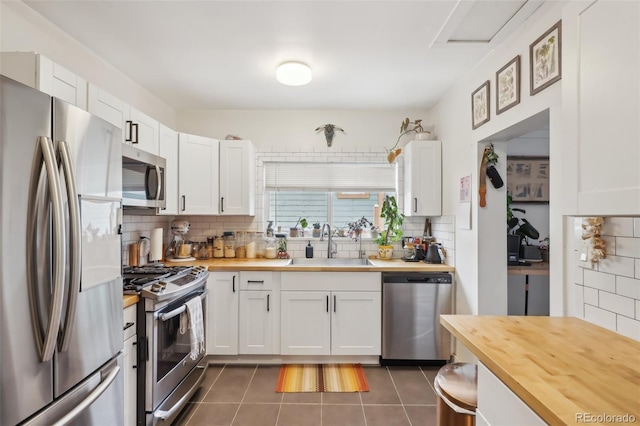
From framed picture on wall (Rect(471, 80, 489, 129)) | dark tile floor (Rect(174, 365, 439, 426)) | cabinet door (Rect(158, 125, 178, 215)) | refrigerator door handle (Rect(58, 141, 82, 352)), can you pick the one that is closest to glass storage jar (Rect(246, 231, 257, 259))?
cabinet door (Rect(158, 125, 178, 215))

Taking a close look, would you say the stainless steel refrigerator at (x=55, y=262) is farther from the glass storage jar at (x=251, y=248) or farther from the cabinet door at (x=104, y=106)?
the glass storage jar at (x=251, y=248)

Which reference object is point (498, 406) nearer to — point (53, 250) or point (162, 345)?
point (53, 250)

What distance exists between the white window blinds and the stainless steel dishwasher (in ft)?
4.02

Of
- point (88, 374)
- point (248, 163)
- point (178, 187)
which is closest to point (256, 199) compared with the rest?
point (248, 163)

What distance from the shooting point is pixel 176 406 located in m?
1.99

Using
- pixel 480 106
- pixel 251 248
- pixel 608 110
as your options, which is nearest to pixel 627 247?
pixel 608 110

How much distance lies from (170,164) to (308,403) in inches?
91.9

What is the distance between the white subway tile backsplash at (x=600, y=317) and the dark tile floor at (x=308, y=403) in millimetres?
1253

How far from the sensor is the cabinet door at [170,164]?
2.69 m

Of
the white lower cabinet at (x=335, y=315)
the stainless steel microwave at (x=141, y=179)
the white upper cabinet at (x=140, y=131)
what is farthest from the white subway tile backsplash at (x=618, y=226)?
the white upper cabinet at (x=140, y=131)

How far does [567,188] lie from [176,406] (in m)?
2.48

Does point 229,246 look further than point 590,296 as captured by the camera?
Yes

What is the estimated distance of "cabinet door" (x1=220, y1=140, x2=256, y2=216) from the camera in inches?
124

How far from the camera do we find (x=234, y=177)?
3.17 meters
